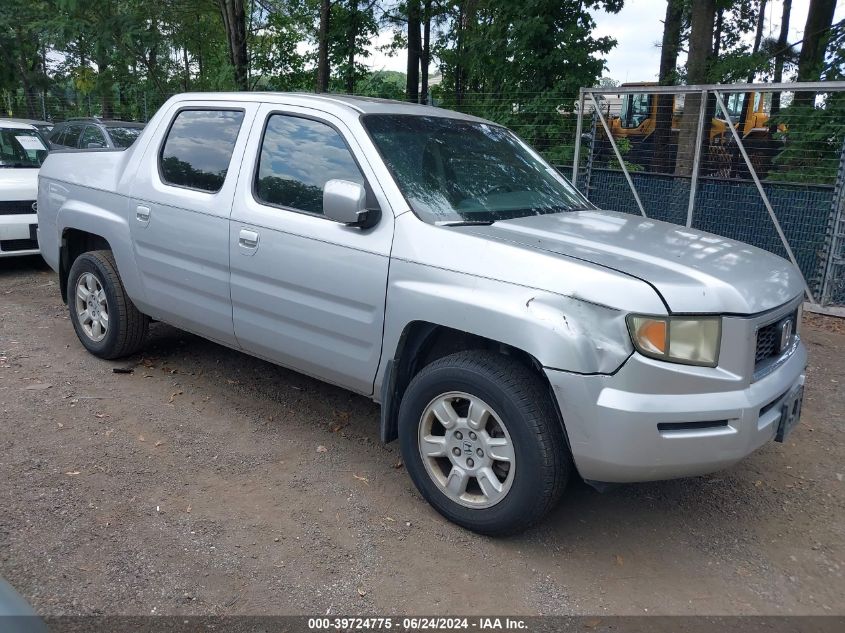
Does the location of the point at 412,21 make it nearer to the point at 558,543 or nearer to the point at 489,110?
the point at 489,110

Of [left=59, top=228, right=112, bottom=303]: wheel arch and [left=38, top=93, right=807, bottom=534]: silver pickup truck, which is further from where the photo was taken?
[left=59, top=228, right=112, bottom=303]: wheel arch

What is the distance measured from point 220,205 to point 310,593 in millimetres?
2316

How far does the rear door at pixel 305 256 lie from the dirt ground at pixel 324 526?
2.04ft

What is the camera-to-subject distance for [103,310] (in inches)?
213

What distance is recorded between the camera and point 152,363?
555cm

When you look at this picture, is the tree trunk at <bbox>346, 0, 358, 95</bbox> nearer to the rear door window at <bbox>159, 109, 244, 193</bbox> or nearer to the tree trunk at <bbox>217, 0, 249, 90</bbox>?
the tree trunk at <bbox>217, 0, 249, 90</bbox>

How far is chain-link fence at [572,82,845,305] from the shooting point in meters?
7.77

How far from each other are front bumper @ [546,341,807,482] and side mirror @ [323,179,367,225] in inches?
47.9

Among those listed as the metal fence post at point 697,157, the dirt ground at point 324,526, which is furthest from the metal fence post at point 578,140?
the dirt ground at point 324,526

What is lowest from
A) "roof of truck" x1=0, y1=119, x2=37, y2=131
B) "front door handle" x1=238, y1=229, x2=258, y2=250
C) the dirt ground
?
the dirt ground

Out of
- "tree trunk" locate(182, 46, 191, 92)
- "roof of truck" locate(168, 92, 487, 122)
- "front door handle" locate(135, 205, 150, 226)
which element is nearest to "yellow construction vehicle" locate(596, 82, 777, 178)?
"roof of truck" locate(168, 92, 487, 122)

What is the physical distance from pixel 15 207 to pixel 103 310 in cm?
366

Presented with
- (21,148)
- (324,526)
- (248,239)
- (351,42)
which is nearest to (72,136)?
(21,148)

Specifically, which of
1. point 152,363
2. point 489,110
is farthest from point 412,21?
point 152,363
